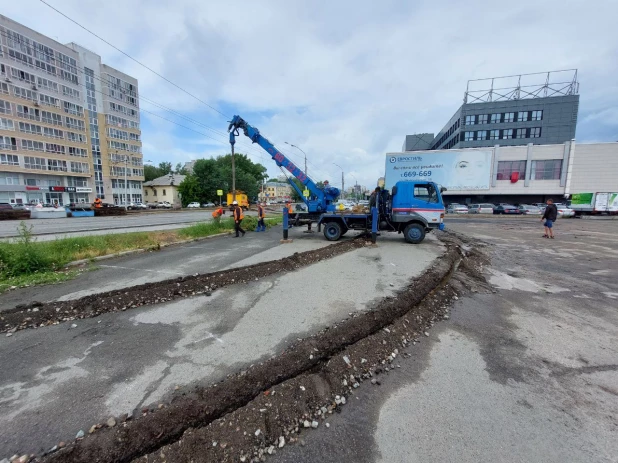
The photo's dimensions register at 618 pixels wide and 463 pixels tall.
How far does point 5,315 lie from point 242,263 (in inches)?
179

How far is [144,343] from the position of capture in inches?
141

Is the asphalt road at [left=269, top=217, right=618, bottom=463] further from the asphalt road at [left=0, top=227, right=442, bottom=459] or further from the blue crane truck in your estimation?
the blue crane truck

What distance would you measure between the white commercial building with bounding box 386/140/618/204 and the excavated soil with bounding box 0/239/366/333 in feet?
128

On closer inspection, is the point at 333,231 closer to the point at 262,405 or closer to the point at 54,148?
the point at 262,405

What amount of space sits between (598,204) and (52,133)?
80517mm

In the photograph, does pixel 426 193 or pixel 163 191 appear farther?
pixel 163 191

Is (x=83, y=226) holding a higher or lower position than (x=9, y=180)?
lower

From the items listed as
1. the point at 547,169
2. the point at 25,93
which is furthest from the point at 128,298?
the point at 25,93

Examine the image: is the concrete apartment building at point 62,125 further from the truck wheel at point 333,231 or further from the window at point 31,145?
the truck wheel at point 333,231

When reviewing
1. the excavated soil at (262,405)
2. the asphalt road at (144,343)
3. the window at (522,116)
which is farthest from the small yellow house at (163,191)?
the window at (522,116)

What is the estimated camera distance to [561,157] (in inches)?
1580

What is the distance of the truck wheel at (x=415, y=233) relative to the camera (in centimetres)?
1137

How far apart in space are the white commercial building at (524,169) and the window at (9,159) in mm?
57832

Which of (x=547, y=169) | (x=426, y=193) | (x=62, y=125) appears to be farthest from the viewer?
(x=62, y=125)
